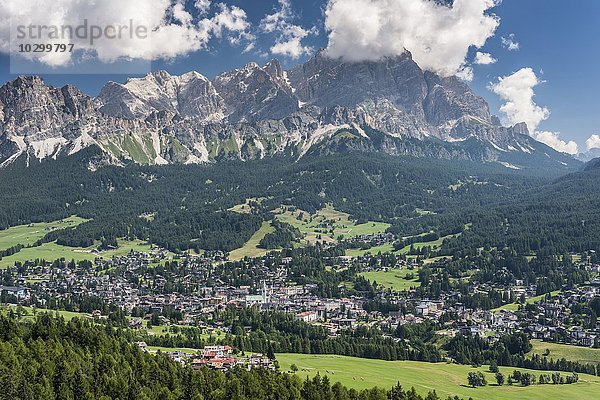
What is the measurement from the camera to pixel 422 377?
104062 mm

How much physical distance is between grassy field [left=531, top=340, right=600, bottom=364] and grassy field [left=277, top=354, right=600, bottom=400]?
9.95 metres

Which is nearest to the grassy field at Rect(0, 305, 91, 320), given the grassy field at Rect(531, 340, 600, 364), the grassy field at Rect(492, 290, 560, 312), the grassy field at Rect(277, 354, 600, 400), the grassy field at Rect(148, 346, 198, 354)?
the grassy field at Rect(148, 346, 198, 354)

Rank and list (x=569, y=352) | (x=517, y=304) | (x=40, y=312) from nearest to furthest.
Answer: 1. (x=569, y=352)
2. (x=40, y=312)
3. (x=517, y=304)

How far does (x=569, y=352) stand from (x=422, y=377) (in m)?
39.5

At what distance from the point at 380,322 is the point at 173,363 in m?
78.9

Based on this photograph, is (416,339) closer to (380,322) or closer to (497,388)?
(380,322)

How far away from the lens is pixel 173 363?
3194 inches

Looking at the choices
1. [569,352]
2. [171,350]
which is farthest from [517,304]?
[171,350]

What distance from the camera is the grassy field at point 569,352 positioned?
121125 mm

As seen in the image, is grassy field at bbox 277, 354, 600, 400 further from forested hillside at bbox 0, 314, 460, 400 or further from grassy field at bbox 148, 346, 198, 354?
forested hillside at bbox 0, 314, 460, 400

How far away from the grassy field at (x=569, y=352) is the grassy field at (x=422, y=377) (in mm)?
9951

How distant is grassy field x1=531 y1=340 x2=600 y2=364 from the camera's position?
397 feet

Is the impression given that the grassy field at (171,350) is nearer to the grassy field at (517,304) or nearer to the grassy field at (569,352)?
the grassy field at (569,352)

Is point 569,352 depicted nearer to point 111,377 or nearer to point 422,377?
point 422,377
